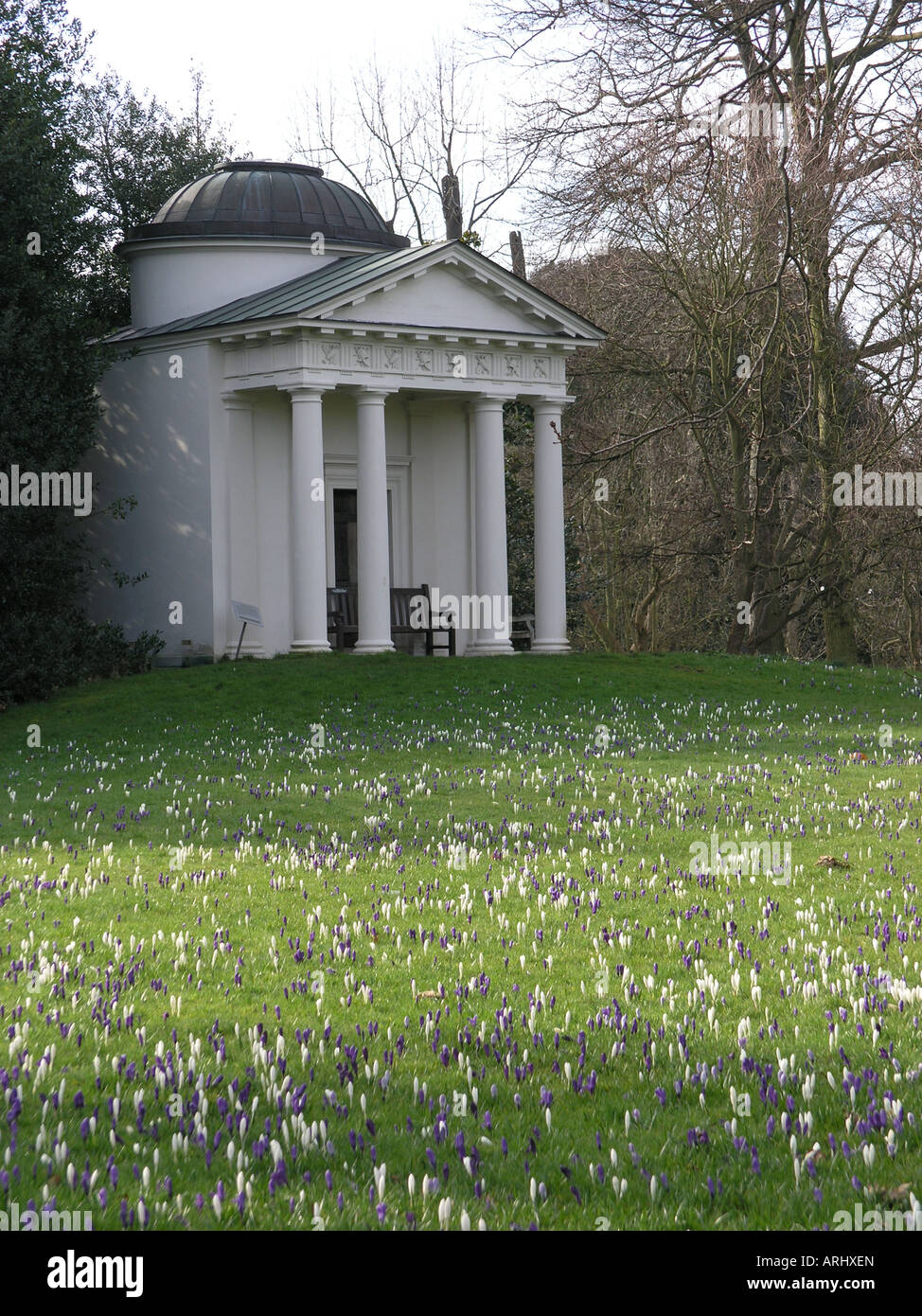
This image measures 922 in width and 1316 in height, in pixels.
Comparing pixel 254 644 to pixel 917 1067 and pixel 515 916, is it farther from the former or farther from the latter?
pixel 917 1067

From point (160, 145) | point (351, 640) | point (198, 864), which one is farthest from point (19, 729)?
point (160, 145)

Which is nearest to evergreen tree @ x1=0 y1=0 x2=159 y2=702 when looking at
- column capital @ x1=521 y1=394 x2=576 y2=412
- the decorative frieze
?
the decorative frieze

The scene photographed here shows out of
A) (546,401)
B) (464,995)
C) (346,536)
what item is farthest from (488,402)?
(464,995)

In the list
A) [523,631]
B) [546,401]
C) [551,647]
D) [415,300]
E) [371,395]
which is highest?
[415,300]

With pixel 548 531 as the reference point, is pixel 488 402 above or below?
above

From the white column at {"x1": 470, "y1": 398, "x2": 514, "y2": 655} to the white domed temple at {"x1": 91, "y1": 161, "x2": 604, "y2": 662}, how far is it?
48 mm

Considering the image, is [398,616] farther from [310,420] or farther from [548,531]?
[310,420]

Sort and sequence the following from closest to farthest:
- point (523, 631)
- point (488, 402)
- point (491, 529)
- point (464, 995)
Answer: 1. point (464, 995)
2. point (491, 529)
3. point (488, 402)
4. point (523, 631)

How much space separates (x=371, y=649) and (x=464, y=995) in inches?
865

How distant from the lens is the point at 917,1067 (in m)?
6.05

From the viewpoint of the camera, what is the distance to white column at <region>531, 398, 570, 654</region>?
106 feet

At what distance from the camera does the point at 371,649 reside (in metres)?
29.1

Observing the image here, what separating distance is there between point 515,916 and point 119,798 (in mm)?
6904

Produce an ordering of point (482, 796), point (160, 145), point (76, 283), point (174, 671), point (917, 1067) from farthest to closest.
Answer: point (160, 145) < point (76, 283) < point (174, 671) < point (482, 796) < point (917, 1067)
